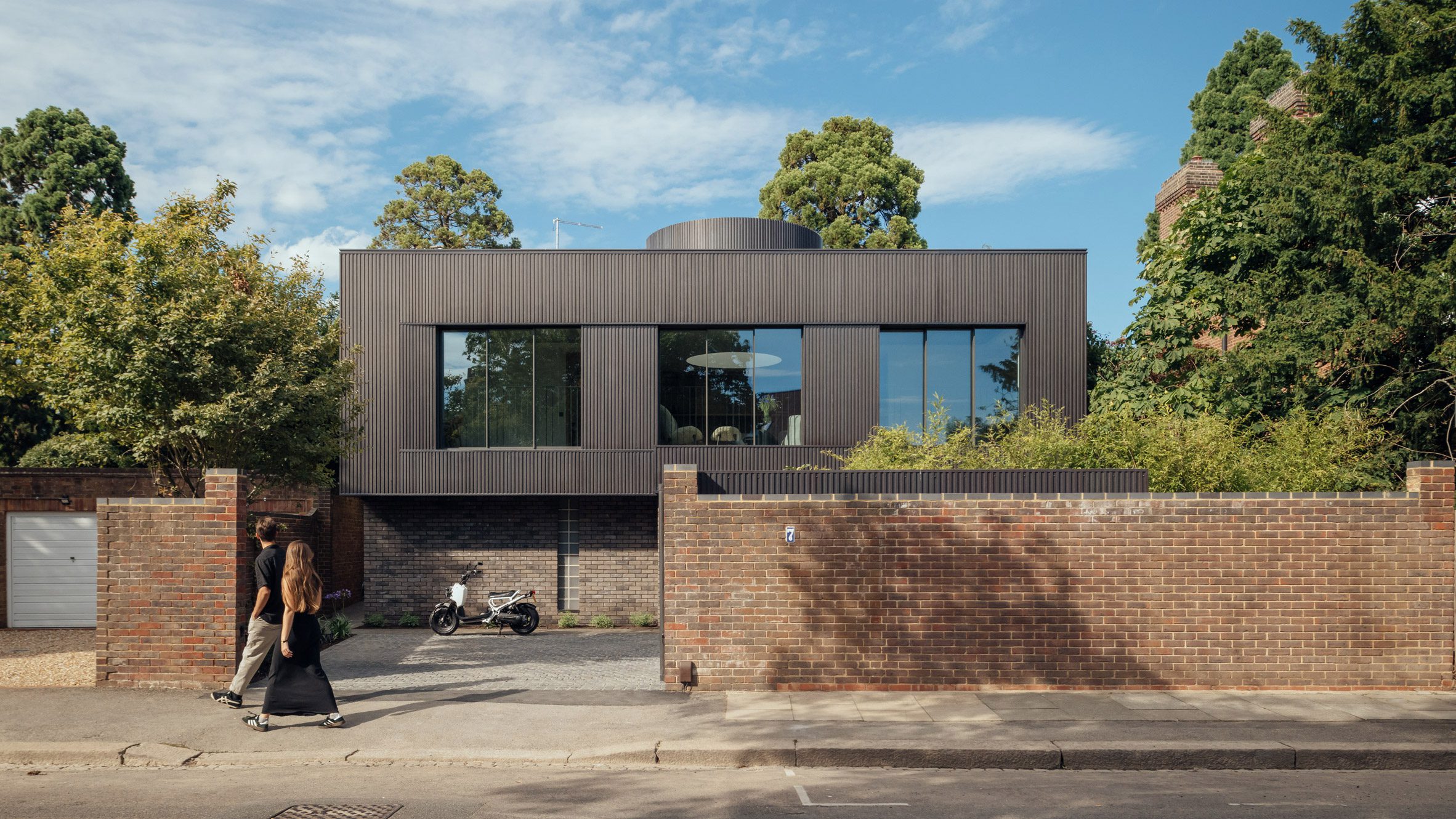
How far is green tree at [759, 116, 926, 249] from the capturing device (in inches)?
1366

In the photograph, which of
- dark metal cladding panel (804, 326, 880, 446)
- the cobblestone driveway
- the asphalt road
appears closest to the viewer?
the asphalt road

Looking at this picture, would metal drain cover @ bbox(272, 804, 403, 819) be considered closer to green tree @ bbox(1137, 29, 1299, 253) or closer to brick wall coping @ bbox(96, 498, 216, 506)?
brick wall coping @ bbox(96, 498, 216, 506)

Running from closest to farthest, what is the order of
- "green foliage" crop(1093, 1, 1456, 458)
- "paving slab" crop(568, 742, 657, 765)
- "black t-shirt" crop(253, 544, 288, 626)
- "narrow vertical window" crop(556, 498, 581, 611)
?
1. "paving slab" crop(568, 742, 657, 765)
2. "black t-shirt" crop(253, 544, 288, 626)
3. "green foliage" crop(1093, 1, 1456, 458)
4. "narrow vertical window" crop(556, 498, 581, 611)

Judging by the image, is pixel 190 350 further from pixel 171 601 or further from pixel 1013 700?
pixel 1013 700

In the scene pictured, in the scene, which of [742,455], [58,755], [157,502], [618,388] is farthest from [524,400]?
[58,755]

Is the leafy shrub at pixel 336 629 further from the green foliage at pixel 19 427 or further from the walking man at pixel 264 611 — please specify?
the green foliage at pixel 19 427

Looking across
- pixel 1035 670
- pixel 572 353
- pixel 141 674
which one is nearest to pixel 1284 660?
pixel 1035 670

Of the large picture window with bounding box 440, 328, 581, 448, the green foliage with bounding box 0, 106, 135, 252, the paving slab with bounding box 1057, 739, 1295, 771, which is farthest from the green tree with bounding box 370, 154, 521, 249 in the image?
the paving slab with bounding box 1057, 739, 1295, 771

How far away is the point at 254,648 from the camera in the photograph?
9.22 meters

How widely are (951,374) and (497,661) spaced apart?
9.26 m

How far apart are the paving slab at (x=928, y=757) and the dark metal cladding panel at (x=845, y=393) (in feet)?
28.1

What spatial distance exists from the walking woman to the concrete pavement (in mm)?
201

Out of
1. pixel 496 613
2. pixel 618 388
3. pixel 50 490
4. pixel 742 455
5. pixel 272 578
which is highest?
pixel 618 388

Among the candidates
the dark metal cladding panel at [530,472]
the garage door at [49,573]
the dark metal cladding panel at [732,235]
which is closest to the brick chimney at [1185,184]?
the dark metal cladding panel at [732,235]
